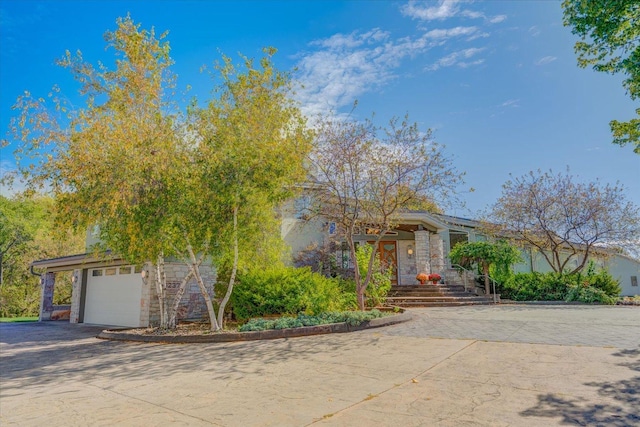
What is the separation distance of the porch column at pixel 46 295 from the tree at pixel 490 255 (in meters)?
19.9

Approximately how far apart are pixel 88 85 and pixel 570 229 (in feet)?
63.0

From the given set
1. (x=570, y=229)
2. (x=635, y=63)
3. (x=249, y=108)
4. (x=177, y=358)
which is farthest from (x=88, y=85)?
(x=570, y=229)

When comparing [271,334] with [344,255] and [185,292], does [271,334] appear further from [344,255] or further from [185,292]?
[344,255]

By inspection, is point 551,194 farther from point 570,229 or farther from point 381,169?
point 381,169

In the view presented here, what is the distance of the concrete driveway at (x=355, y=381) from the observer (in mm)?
4074

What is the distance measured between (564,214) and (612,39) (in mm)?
A: 11408

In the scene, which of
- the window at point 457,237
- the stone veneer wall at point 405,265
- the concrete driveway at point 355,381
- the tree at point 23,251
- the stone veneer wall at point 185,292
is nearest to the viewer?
the concrete driveway at point 355,381

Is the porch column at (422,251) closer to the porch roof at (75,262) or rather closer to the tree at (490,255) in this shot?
the tree at (490,255)

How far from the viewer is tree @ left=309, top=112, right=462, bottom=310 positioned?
1070 centimetres

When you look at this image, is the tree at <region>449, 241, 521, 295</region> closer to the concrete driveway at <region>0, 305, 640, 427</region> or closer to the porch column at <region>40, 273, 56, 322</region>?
the concrete driveway at <region>0, 305, 640, 427</region>

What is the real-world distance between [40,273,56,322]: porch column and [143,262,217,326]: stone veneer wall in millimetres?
10071

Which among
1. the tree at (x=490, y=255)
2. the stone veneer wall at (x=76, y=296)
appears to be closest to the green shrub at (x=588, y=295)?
the tree at (x=490, y=255)

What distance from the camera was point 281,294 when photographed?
37.8 feet

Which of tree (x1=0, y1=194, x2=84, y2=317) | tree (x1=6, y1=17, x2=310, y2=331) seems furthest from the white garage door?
tree (x1=0, y1=194, x2=84, y2=317)
